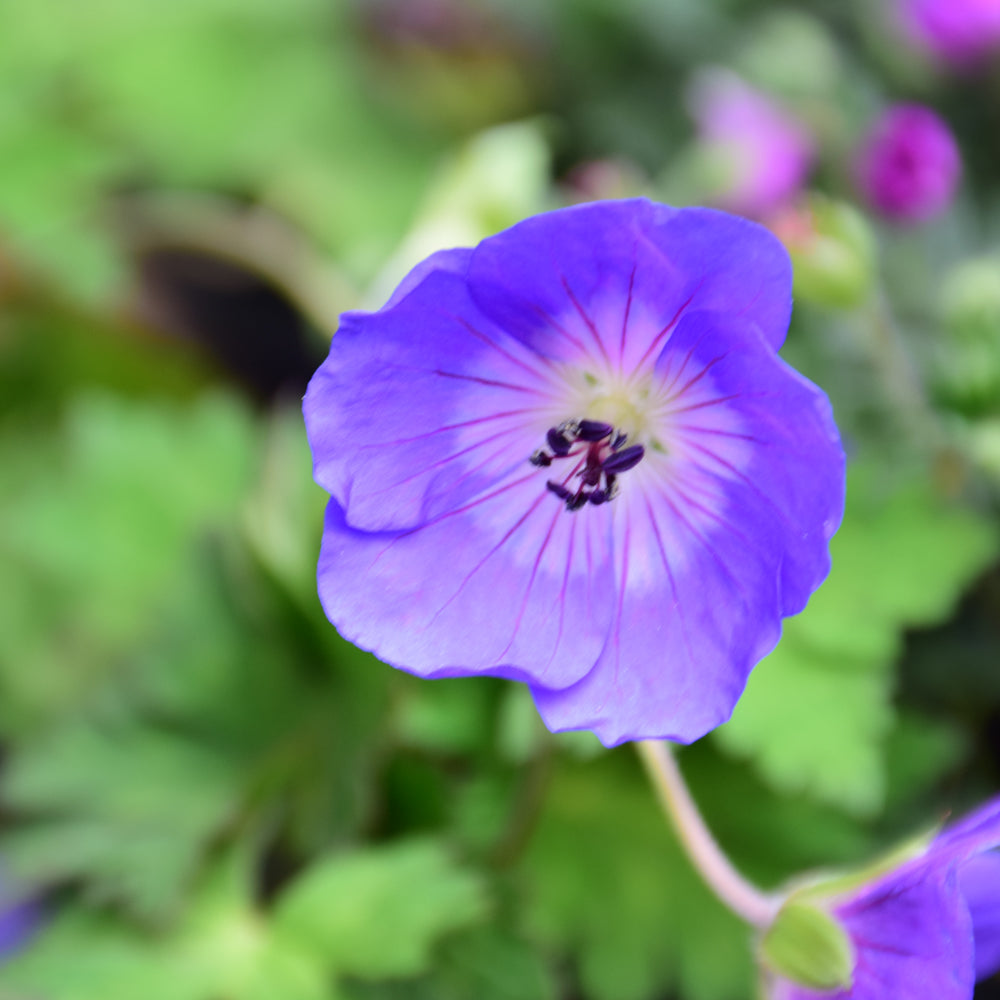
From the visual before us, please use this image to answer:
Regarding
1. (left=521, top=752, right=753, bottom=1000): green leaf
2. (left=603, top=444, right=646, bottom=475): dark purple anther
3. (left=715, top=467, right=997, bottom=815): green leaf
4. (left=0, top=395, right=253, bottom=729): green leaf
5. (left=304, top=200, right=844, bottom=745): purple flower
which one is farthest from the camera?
(left=0, top=395, right=253, bottom=729): green leaf

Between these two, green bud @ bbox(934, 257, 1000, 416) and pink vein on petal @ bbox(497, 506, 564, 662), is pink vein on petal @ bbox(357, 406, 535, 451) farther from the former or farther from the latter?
green bud @ bbox(934, 257, 1000, 416)

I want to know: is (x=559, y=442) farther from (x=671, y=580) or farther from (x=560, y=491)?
(x=671, y=580)

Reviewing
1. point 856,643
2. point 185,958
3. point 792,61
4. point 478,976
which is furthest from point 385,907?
point 792,61

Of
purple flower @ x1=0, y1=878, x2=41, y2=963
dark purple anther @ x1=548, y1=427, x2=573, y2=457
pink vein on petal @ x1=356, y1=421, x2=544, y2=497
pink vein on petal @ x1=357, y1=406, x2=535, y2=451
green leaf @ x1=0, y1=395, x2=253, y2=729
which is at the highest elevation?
dark purple anther @ x1=548, y1=427, x2=573, y2=457

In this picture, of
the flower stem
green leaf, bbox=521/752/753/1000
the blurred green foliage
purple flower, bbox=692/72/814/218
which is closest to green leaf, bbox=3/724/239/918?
the blurred green foliage

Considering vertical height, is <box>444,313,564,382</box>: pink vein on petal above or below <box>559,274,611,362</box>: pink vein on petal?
below

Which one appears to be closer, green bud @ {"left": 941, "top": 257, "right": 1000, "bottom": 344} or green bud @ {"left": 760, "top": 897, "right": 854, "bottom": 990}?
green bud @ {"left": 760, "top": 897, "right": 854, "bottom": 990}

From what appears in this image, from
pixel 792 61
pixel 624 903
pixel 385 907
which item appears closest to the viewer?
pixel 385 907
